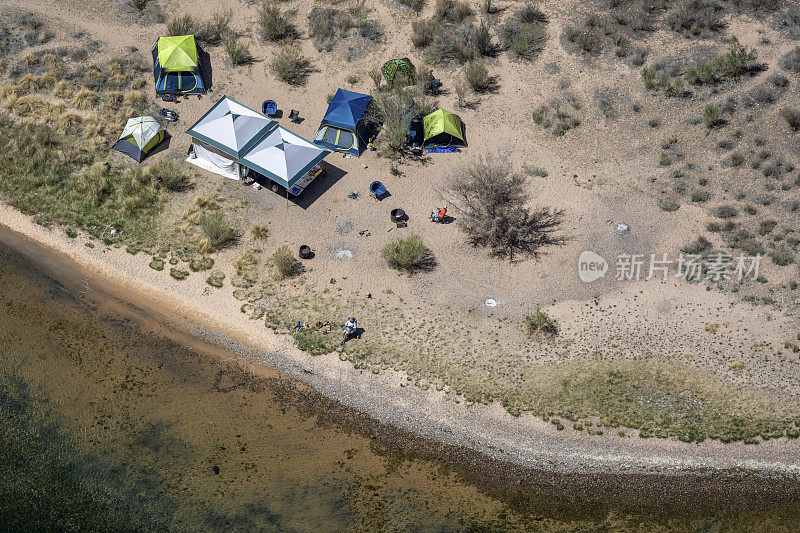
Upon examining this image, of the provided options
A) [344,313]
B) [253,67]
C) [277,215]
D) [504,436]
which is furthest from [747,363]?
[253,67]

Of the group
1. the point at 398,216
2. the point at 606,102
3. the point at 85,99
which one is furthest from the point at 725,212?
the point at 85,99

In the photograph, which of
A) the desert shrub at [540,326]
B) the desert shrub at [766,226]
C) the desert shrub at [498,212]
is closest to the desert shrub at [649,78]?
the desert shrub at [498,212]

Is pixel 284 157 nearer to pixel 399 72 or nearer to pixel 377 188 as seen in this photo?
pixel 377 188

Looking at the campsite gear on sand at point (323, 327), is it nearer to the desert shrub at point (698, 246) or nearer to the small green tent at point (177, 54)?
the desert shrub at point (698, 246)

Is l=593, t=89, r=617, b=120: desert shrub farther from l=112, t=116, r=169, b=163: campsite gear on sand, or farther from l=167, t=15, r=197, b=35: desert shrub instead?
l=167, t=15, r=197, b=35: desert shrub

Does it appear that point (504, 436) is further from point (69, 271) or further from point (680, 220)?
point (69, 271)

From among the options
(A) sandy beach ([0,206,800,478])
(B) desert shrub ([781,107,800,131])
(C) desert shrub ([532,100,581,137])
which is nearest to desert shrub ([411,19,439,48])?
(C) desert shrub ([532,100,581,137])
